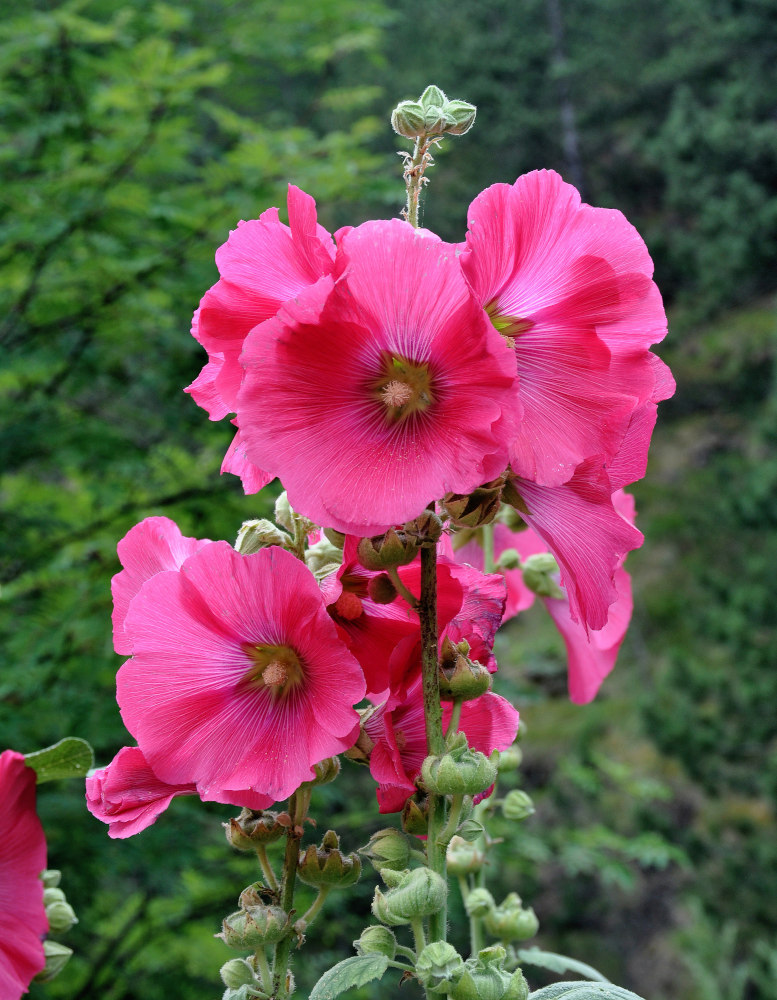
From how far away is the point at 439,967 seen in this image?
0.50 m

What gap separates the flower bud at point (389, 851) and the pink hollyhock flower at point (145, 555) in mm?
224

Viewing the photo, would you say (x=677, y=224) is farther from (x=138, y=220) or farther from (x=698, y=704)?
(x=138, y=220)

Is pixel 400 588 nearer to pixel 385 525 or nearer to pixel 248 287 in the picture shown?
pixel 385 525

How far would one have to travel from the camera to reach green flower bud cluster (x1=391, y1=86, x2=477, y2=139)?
0.60m

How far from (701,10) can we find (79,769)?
14.6 m

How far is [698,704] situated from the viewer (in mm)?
6359

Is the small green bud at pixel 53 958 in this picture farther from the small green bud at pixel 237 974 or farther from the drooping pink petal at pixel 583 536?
the drooping pink petal at pixel 583 536

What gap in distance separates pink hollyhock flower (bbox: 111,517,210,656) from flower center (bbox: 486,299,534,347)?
0.25 metres

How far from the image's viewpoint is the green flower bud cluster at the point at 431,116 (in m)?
0.60

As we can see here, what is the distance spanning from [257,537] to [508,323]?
21 centimetres

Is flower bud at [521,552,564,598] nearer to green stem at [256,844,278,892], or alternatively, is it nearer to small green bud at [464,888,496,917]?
small green bud at [464,888,496,917]

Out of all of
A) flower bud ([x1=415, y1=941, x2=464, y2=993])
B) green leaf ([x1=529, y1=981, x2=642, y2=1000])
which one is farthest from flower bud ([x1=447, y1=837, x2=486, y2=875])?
flower bud ([x1=415, y1=941, x2=464, y2=993])

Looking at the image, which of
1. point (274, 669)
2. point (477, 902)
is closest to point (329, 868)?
point (274, 669)

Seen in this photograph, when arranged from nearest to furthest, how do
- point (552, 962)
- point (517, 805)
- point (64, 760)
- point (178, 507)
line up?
1. point (64, 760)
2. point (552, 962)
3. point (517, 805)
4. point (178, 507)
